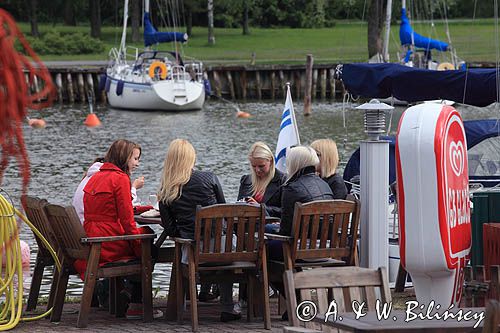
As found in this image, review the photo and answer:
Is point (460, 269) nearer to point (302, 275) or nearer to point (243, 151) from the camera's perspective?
point (302, 275)

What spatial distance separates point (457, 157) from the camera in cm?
873

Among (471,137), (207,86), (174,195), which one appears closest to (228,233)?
(174,195)

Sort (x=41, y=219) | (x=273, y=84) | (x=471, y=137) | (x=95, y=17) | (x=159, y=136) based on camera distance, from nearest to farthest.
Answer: (x=41, y=219)
(x=471, y=137)
(x=159, y=136)
(x=273, y=84)
(x=95, y=17)

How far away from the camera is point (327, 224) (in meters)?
9.42

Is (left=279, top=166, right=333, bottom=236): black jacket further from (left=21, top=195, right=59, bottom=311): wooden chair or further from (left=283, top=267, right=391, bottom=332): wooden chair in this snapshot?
(left=283, top=267, right=391, bottom=332): wooden chair

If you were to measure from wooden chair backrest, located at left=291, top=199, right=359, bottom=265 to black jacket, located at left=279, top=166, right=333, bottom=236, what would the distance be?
0.57ft

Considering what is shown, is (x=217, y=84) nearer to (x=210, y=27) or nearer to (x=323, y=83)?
(x=323, y=83)

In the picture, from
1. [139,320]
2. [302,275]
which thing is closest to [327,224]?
[139,320]

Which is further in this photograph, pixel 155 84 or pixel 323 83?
pixel 323 83

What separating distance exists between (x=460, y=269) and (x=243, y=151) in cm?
2481

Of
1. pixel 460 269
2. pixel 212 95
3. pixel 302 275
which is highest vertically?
pixel 302 275

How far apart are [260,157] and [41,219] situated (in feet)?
6.69

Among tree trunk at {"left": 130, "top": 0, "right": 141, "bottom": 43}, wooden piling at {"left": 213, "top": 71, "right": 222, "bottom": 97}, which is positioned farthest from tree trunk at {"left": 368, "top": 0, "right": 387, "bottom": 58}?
tree trunk at {"left": 130, "top": 0, "right": 141, "bottom": 43}

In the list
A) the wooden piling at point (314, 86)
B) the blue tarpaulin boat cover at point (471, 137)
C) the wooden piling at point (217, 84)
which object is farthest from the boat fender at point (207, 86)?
the blue tarpaulin boat cover at point (471, 137)
